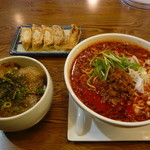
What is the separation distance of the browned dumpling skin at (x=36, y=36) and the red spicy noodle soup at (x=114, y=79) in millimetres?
575

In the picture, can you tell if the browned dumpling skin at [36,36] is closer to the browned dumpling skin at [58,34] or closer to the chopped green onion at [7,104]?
the browned dumpling skin at [58,34]

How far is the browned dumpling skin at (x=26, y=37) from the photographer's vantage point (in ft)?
4.74

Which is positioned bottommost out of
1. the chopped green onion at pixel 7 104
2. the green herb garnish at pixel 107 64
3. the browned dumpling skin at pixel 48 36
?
the browned dumpling skin at pixel 48 36

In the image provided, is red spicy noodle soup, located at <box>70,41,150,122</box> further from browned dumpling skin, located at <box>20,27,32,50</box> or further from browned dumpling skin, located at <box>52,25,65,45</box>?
browned dumpling skin, located at <box>20,27,32,50</box>

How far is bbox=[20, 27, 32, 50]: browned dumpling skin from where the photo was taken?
1.44 metres

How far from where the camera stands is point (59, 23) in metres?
1.71

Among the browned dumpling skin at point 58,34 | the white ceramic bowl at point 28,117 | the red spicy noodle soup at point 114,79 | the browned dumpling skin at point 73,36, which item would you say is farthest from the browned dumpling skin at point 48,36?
the white ceramic bowl at point 28,117

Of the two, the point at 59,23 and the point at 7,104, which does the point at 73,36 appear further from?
the point at 7,104

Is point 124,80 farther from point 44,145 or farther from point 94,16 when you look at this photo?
point 94,16

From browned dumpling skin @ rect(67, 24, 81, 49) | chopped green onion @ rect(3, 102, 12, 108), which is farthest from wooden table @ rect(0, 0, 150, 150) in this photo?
chopped green onion @ rect(3, 102, 12, 108)

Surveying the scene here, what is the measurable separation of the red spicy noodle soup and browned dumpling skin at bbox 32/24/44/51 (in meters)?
0.57

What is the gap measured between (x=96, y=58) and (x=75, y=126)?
405 mm

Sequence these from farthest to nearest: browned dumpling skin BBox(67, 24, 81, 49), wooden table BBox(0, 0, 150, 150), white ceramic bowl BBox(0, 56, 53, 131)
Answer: browned dumpling skin BBox(67, 24, 81, 49)
wooden table BBox(0, 0, 150, 150)
white ceramic bowl BBox(0, 56, 53, 131)

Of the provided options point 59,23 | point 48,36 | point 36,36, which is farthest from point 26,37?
point 59,23
